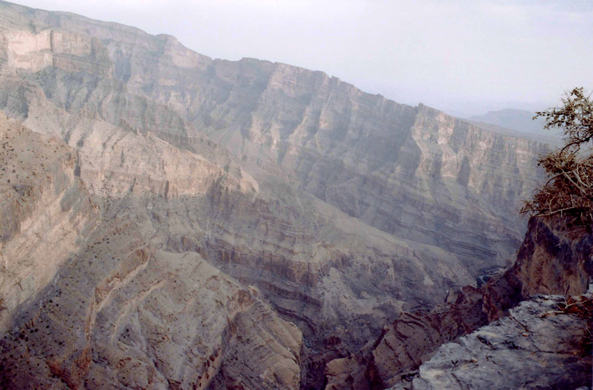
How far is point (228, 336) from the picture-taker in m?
37.1

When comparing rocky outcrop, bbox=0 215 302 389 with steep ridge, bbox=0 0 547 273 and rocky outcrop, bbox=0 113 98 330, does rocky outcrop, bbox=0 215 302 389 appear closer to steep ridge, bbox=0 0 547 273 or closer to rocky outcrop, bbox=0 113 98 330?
rocky outcrop, bbox=0 113 98 330

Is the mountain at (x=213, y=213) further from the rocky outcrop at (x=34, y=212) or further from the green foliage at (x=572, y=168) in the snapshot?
the green foliage at (x=572, y=168)

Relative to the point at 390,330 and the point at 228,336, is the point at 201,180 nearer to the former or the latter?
the point at 228,336

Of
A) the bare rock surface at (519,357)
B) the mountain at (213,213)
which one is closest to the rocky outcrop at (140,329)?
the mountain at (213,213)

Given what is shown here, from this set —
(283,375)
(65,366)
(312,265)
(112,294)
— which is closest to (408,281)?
(312,265)

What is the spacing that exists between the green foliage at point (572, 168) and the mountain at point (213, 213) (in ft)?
10.4

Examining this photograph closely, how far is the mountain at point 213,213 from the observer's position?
25.2 meters

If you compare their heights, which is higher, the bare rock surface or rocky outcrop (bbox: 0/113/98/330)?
the bare rock surface

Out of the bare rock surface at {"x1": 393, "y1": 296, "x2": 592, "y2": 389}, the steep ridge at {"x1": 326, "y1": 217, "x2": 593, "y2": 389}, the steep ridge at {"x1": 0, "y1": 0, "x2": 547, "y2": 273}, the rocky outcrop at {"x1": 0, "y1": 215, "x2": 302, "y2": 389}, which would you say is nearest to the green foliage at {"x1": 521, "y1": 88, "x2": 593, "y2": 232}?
the steep ridge at {"x1": 326, "y1": 217, "x2": 593, "y2": 389}

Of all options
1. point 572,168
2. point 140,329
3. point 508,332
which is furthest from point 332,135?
point 508,332

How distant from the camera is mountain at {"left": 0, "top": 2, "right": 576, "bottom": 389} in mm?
25250

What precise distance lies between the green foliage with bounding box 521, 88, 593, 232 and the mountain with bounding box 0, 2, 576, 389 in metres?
3.16

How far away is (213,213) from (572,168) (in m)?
60.6

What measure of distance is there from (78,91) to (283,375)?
283 ft
